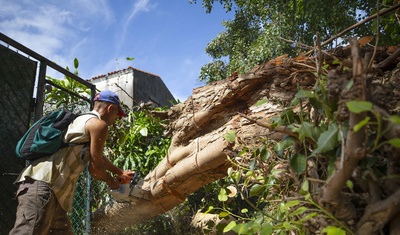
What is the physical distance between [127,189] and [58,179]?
767mm

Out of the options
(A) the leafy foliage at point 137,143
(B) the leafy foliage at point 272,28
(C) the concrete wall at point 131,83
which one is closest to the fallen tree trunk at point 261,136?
(A) the leafy foliage at point 137,143

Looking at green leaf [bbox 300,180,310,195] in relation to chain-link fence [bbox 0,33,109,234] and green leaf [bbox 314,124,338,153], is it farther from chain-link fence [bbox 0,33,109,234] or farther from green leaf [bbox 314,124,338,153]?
chain-link fence [bbox 0,33,109,234]

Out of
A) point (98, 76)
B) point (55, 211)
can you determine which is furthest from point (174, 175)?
point (98, 76)

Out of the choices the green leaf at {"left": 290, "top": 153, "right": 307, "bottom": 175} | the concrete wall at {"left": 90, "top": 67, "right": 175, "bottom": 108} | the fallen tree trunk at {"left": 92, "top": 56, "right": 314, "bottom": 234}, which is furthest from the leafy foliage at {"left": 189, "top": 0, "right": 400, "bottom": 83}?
the green leaf at {"left": 290, "top": 153, "right": 307, "bottom": 175}

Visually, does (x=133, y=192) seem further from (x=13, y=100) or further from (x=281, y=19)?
(x=281, y=19)

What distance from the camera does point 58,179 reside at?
9.91 feet

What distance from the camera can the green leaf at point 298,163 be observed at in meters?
1.42

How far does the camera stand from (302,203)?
1.37m

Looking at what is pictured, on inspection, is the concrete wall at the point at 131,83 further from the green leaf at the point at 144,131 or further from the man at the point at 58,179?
the man at the point at 58,179

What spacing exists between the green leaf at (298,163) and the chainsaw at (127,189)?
242 cm

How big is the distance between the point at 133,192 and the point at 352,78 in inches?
118

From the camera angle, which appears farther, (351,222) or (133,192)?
(133,192)

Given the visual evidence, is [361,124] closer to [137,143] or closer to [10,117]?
[10,117]

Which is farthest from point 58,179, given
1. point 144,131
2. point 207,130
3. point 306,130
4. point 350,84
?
point 144,131
